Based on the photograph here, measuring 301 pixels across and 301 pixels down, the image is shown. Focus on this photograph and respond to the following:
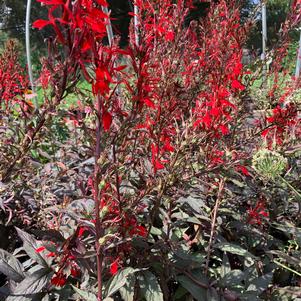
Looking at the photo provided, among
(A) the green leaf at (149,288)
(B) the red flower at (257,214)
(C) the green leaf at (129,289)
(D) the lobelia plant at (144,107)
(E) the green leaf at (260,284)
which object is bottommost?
(E) the green leaf at (260,284)

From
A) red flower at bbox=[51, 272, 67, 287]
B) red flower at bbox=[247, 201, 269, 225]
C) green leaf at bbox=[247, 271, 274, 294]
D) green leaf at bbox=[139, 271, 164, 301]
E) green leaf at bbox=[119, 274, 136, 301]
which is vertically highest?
red flower at bbox=[51, 272, 67, 287]

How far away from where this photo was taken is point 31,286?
1347 millimetres

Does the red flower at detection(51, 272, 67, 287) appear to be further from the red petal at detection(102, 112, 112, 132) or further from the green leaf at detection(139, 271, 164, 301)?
the red petal at detection(102, 112, 112, 132)

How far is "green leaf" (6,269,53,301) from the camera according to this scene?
1.34 metres

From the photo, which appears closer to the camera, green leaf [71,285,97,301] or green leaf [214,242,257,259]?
green leaf [71,285,97,301]

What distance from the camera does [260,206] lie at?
1.88 meters

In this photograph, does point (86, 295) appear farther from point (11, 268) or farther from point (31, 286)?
point (11, 268)

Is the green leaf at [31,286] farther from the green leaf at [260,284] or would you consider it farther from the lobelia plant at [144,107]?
the green leaf at [260,284]

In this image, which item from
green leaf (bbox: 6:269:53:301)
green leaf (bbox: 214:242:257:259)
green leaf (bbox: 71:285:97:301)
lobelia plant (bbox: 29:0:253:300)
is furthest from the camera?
green leaf (bbox: 214:242:257:259)

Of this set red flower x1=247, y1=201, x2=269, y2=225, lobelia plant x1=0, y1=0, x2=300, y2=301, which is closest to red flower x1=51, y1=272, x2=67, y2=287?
lobelia plant x1=0, y1=0, x2=300, y2=301

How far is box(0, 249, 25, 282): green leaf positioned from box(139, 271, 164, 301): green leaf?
41 cm

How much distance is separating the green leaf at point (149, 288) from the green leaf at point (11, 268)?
41cm

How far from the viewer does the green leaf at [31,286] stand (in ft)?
4.39

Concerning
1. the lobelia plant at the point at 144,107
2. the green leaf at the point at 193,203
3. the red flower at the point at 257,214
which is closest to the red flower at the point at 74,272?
the lobelia plant at the point at 144,107
